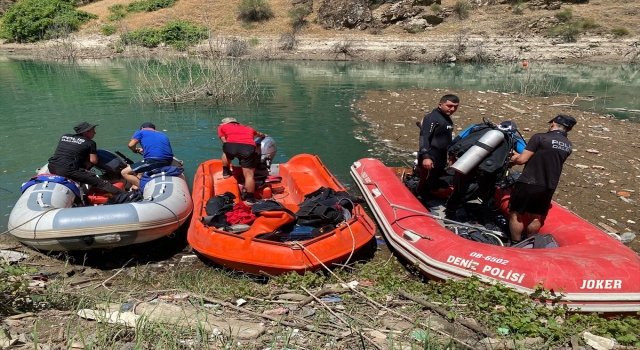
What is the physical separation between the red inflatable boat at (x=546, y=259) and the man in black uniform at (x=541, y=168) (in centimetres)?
52

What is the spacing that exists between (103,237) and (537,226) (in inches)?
195

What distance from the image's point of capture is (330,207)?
5.06 m

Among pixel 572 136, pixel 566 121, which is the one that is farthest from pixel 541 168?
pixel 572 136

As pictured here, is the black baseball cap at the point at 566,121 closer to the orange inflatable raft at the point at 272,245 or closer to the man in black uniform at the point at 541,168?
the man in black uniform at the point at 541,168

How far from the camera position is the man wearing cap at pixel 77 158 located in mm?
5570

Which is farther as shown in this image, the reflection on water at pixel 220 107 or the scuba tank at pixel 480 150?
the reflection on water at pixel 220 107

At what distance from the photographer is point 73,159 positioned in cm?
562

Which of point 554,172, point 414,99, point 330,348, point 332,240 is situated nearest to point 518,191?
point 554,172

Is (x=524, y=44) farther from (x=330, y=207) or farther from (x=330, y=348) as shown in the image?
(x=330, y=348)

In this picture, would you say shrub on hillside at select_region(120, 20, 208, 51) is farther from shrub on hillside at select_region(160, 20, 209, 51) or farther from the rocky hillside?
the rocky hillside

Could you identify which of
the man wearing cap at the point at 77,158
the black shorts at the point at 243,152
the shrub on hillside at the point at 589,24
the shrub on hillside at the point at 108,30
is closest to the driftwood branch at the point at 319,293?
the black shorts at the point at 243,152

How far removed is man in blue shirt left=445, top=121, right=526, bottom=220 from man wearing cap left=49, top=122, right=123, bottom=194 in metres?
4.99

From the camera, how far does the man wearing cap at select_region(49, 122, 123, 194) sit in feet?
18.3

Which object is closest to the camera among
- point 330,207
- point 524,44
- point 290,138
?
point 330,207
